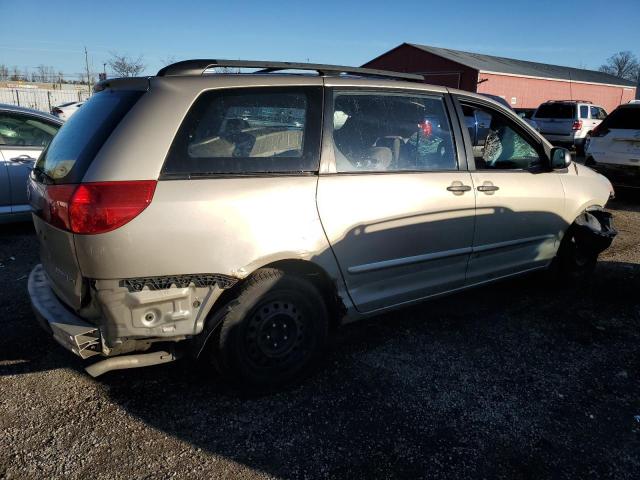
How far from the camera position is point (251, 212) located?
8.33 ft

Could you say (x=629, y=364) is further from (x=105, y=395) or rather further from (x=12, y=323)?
(x=12, y=323)

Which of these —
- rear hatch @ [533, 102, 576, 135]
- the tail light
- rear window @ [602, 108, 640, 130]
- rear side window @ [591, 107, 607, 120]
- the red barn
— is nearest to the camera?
the tail light

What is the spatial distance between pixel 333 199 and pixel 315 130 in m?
0.42

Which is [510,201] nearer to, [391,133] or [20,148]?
[391,133]

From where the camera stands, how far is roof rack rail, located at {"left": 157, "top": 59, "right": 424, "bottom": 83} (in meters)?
2.68

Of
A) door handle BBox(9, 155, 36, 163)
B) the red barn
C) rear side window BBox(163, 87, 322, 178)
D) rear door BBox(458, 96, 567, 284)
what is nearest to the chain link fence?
the red barn

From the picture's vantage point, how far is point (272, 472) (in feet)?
7.45

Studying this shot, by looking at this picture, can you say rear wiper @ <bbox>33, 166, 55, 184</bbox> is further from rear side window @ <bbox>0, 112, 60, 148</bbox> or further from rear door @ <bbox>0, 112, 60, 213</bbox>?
rear side window @ <bbox>0, 112, 60, 148</bbox>

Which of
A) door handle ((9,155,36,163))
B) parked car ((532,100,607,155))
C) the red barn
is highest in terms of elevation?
the red barn

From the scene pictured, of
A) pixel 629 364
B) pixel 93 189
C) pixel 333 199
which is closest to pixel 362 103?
pixel 333 199

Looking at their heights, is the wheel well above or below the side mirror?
below

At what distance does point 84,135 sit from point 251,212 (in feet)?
3.23

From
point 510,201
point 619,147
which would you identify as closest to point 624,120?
point 619,147

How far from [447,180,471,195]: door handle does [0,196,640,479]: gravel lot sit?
109 centimetres
